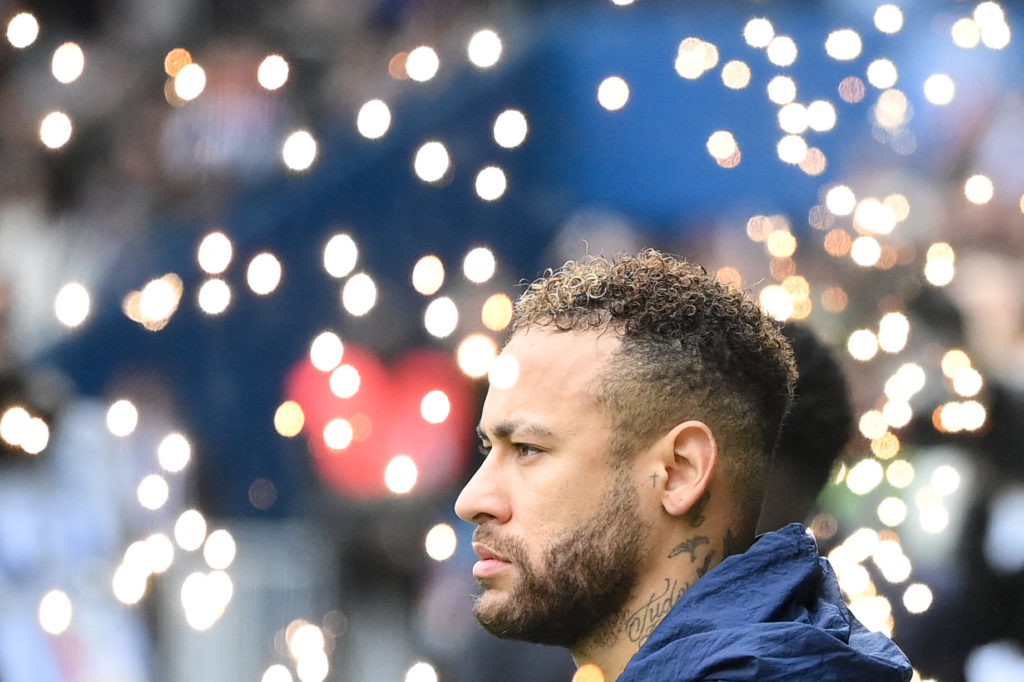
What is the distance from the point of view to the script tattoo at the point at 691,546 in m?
1.57

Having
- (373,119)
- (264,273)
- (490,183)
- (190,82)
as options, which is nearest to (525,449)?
(373,119)

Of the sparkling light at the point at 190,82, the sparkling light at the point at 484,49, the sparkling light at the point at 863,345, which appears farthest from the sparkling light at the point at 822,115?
the sparkling light at the point at 190,82

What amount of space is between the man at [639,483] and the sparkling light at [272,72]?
1667 mm

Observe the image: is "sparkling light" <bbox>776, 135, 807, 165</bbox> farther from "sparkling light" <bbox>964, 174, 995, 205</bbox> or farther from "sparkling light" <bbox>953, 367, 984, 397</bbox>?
"sparkling light" <bbox>953, 367, 984, 397</bbox>

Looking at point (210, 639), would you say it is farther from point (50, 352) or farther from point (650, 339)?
point (650, 339)

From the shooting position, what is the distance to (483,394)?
315 centimetres

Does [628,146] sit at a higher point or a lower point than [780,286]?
higher

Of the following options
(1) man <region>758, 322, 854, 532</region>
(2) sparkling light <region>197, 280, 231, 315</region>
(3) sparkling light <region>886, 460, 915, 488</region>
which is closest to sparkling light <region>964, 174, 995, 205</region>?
(3) sparkling light <region>886, 460, 915, 488</region>

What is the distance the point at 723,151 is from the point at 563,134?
411 millimetres

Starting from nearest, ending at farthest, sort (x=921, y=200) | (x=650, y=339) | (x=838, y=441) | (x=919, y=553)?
(x=650, y=339) < (x=838, y=441) < (x=919, y=553) < (x=921, y=200)

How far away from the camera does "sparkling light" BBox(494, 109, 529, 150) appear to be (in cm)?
305

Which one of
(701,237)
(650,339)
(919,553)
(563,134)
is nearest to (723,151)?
(701,237)

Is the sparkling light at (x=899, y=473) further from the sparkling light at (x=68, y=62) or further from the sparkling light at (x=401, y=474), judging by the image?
the sparkling light at (x=68, y=62)

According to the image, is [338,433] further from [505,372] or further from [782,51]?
[505,372]
